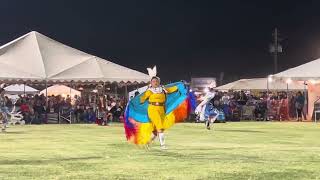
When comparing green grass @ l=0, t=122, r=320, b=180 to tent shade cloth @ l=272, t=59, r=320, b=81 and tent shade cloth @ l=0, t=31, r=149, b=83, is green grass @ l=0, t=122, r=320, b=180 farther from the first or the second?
tent shade cloth @ l=272, t=59, r=320, b=81

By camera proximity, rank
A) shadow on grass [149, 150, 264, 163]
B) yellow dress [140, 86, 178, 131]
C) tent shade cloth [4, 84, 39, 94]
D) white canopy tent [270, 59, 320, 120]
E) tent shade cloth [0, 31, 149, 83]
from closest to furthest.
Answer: shadow on grass [149, 150, 264, 163] < yellow dress [140, 86, 178, 131] < tent shade cloth [0, 31, 149, 83] < white canopy tent [270, 59, 320, 120] < tent shade cloth [4, 84, 39, 94]

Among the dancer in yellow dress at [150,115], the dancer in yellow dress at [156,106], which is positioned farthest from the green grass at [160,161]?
the dancer in yellow dress at [156,106]

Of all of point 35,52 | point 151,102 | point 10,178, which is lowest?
point 10,178

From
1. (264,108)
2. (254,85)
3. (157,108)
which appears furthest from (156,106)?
(254,85)

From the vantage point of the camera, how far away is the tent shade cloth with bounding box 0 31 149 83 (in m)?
35.5

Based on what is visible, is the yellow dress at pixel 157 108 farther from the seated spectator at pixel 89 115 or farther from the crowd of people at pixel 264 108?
the crowd of people at pixel 264 108

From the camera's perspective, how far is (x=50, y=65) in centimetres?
3656

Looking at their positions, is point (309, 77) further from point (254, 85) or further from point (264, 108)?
point (254, 85)

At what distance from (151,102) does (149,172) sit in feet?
20.3

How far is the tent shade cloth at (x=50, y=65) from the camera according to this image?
35.5 m

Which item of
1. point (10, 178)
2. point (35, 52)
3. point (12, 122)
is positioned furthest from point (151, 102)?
point (35, 52)

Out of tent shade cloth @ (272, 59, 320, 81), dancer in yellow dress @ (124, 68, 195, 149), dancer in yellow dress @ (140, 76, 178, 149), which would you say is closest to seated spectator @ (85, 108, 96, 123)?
tent shade cloth @ (272, 59, 320, 81)

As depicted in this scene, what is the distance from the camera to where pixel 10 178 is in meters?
10.5

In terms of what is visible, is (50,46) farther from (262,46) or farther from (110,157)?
(262,46)
